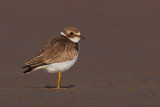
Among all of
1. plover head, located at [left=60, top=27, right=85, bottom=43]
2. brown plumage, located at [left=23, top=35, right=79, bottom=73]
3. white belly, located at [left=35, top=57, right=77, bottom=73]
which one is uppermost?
plover head, located at [left=60, top=27, right=85, bottom=43]

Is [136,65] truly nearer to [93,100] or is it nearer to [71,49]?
[71,49]

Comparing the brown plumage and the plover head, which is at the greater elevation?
the plover head

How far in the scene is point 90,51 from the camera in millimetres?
24031

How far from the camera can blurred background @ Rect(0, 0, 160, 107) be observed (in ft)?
45.3

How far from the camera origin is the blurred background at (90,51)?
13805 millimetres

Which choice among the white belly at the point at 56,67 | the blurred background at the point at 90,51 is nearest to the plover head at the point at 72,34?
the white belly at the point at 56,67

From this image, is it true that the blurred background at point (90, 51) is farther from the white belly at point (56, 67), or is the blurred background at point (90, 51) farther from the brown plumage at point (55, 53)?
the brown plumage at point (55, 53)

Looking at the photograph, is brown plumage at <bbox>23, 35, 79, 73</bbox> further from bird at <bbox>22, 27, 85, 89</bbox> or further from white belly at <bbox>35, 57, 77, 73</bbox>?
white belly at <bbox>35, 57, 77, 73</bbox>

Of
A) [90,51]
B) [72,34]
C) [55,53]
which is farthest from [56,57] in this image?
[90,51]

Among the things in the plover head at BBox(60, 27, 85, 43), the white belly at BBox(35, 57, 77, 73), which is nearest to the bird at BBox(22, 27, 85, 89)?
the white belly at BBox(35, 57, 77, 73)

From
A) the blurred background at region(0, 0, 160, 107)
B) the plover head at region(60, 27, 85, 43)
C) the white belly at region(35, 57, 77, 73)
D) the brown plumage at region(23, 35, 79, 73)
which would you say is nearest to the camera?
the blurred background at region(0, 0, 160, 107)

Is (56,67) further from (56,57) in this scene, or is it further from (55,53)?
(55,53)

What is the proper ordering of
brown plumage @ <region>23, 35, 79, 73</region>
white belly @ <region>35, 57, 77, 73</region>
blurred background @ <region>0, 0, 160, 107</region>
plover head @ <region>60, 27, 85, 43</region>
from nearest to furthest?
blurred background @ <region>0, 0, 160, 107</region>, brown plumage @ <region>23, 35, 79, 73</region>, white belly @ <region>35, 57, 77, 73</region>, plover head @ <region>60, 27, 85, 43</region>

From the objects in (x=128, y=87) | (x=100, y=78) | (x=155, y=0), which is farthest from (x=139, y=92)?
(x=155, y=0)
